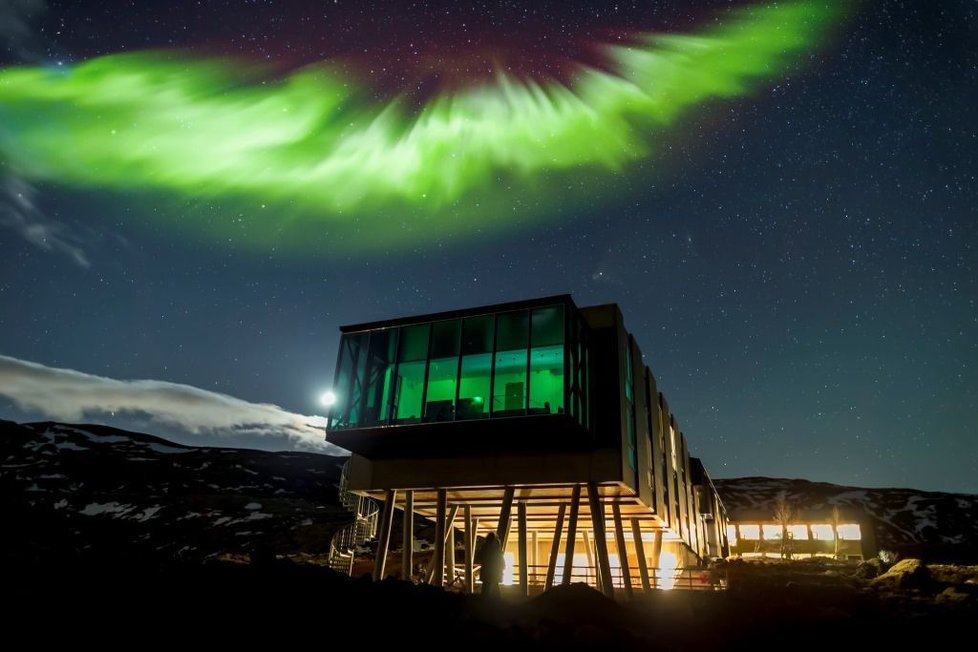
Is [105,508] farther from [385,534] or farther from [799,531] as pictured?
[799,531]

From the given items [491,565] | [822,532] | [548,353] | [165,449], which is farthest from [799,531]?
[165,449]

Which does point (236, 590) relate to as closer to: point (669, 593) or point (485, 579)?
point (485, 579)

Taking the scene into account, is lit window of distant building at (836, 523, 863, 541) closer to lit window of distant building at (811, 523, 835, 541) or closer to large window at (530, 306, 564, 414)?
lit window of distant building at (811, 523, 835, 541)

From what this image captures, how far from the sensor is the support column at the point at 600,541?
25578 millimetres

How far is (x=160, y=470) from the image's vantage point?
113562 mm

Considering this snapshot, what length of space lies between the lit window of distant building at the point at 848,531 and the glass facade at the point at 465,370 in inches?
1786

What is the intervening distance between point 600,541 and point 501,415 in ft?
22.5

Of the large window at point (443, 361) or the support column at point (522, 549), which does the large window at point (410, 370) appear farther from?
the support column at point (522, 549)

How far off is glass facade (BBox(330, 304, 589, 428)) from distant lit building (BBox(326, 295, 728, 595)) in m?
0.04

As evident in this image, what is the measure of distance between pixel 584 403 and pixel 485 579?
337 inches

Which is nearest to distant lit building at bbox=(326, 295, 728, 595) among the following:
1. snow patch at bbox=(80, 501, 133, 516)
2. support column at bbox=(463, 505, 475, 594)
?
support column at bbox=(463, 505, 475, 594)

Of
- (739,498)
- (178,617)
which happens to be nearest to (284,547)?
(178,617)

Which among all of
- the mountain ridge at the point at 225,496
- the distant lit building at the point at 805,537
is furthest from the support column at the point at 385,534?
the distant lit building at the point at 805,537

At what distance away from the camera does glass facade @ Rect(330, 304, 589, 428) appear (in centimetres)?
2516
